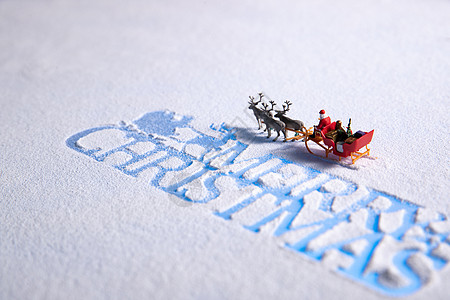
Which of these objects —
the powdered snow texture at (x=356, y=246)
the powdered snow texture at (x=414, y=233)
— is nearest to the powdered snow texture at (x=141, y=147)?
the powdered snow texture at (x=356, y=246)

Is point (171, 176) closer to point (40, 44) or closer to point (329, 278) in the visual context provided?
point (329, 278)

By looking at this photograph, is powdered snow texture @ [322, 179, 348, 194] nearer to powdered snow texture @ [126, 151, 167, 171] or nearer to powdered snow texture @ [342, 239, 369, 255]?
powdered snow texture @ [342, 239, 369, 255]

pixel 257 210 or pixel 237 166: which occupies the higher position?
pixel 237 166

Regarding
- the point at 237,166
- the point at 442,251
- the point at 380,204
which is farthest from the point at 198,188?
the point at 442,251

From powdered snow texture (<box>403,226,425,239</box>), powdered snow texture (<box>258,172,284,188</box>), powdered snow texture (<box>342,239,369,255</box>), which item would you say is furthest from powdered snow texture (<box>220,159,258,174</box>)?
powdered snow texture (<box>403,226,425,239</box>)

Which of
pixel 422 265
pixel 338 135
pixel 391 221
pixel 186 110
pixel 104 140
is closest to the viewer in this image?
pixel 422 265

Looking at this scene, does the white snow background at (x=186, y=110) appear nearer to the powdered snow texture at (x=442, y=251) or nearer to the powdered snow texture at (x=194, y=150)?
the powdered snow texture at (x=442, y=251)

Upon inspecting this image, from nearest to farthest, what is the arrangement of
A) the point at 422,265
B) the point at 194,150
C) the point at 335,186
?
the point at 422,265, the point at 335,186, the point at 194,150

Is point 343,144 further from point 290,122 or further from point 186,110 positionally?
point 186,110

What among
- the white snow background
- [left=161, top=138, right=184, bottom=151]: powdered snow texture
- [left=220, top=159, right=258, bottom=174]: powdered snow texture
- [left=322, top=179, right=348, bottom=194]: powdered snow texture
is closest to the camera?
the white snow background
